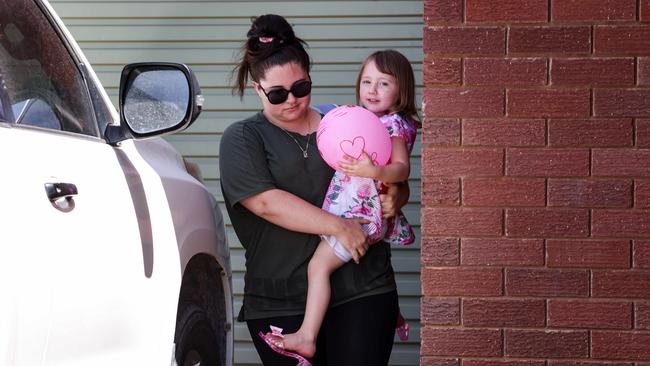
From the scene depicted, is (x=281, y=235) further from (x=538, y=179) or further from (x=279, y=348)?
(x=538, y=179)

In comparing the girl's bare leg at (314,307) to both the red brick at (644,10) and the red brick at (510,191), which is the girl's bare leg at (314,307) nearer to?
the red brick at (510,191)

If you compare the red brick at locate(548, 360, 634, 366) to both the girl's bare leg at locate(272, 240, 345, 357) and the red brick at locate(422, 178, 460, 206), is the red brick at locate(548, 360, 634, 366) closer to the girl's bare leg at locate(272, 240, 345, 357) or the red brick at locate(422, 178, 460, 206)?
the red brick at locate(422, 178, 460, 206)

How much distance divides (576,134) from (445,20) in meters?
0.58

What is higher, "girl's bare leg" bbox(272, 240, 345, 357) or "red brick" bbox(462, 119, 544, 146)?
"red brick" bbox(462, 119, 544, 146)

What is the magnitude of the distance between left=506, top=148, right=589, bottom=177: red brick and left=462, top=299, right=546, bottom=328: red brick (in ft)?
1.43

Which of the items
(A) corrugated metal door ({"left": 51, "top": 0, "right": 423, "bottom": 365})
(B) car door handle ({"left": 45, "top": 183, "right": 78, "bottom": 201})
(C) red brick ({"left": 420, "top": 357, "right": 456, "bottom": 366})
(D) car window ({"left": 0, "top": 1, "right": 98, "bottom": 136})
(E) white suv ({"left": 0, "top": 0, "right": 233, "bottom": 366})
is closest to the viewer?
(E) white suv ({"left": 0, "top": 0, "right": 233, "bottom": 366})

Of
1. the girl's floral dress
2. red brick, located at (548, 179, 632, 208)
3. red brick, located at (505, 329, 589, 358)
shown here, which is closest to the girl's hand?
the girl's floral dress

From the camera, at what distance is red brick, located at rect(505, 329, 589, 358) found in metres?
4.28

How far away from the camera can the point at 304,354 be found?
4.46 metres

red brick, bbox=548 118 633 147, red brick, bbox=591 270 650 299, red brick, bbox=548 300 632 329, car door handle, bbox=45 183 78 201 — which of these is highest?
red brick, bbox=548 118 633 147

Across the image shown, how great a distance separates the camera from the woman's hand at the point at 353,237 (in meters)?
4.42

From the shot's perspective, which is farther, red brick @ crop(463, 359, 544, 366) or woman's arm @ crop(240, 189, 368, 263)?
woman's arm @ crop(240, 189, 368, 263)

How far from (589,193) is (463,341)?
25.8 inches

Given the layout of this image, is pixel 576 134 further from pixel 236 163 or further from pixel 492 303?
pixel 236 163
